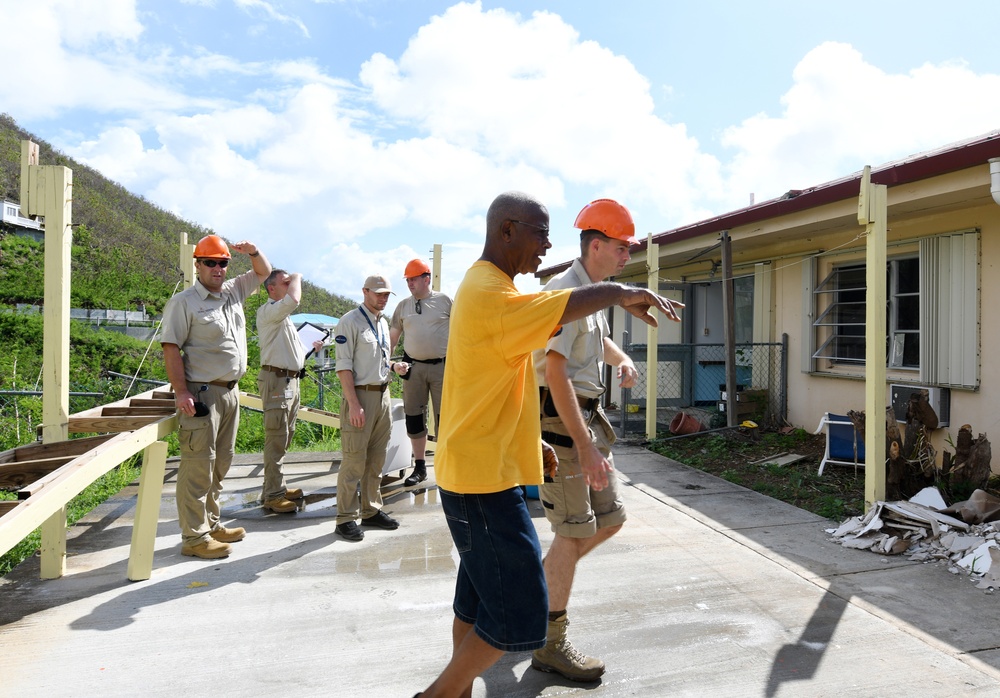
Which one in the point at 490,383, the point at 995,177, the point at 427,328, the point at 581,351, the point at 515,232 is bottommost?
the point at 490,383

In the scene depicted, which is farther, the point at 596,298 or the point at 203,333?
the point at 203,333

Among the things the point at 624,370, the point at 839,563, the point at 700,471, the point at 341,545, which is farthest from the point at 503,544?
the point at 700,471

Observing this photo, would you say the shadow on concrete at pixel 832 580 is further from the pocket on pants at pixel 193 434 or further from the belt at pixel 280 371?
the pocket on pants at pixel 193 434

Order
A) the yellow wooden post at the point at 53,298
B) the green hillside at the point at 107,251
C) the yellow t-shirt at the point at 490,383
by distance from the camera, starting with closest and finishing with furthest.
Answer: the yellow t-shirt at the point at 490,383 < the yellow wooden post at the point at 53,298 < the green hillside at the point at 107,251

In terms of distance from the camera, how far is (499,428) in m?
2.00

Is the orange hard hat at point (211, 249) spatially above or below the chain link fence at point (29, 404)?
above

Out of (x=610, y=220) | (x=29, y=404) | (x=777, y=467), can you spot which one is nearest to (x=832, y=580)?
(x=610, y=220)

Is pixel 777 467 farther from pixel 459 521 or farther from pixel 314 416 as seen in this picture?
pixel 459 521

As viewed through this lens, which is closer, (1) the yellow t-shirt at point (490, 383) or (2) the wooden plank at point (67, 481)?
(1) the yellow t-shirt at point (490, 383)

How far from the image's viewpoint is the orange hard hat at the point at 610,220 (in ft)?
8.97

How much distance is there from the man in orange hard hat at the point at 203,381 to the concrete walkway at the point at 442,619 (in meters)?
0.29

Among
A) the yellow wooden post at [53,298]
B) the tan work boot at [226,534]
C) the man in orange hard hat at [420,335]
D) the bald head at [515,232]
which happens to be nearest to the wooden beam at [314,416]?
the man in orange hard hat at [420,335]

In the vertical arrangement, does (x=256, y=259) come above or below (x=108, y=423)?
above

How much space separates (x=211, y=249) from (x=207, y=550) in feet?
6.30
